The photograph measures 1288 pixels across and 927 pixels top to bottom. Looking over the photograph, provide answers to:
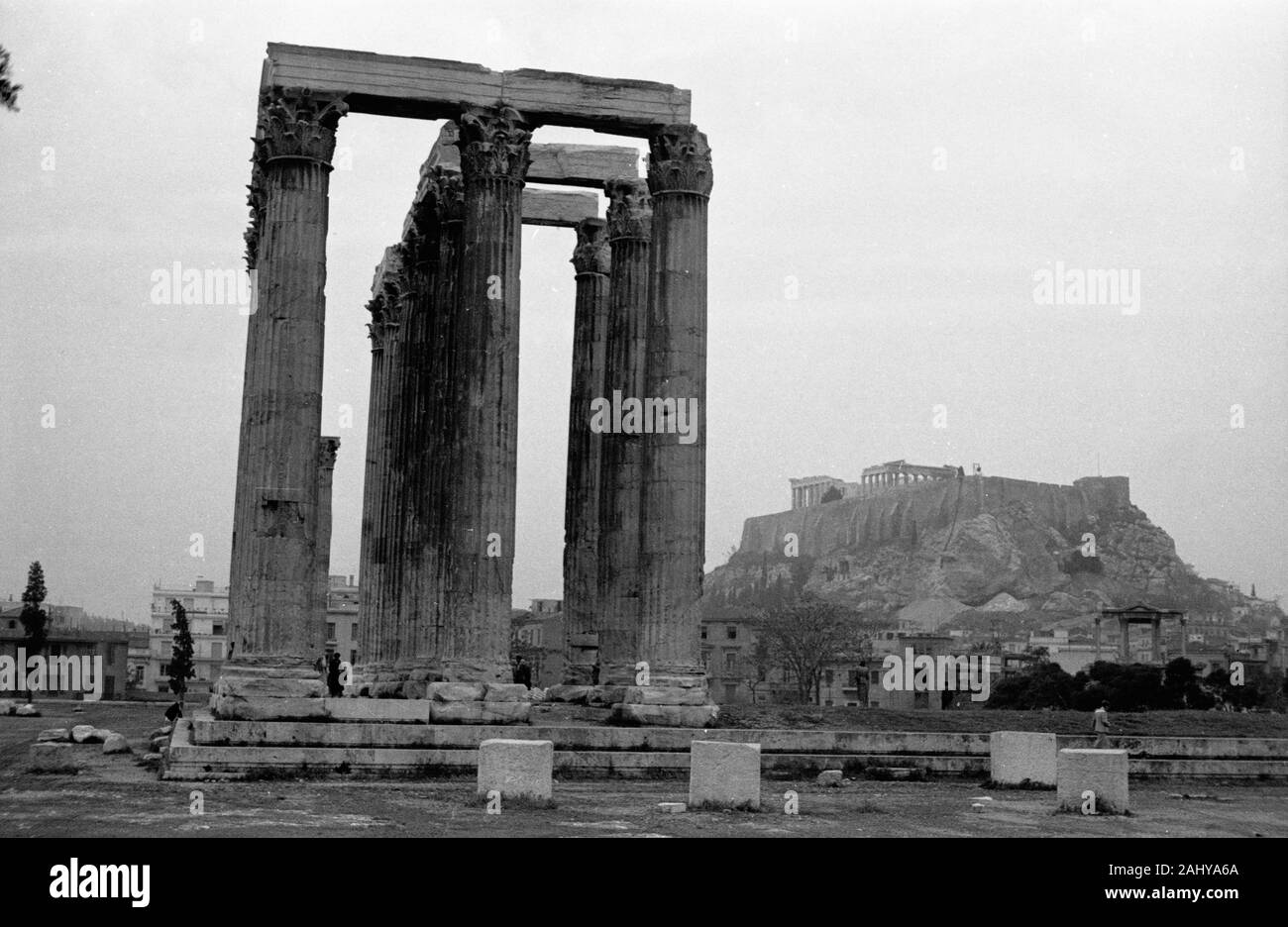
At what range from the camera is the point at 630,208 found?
44.3m

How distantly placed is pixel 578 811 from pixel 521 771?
42.6 inches

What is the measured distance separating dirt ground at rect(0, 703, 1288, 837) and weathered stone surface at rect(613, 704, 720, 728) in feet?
14.2

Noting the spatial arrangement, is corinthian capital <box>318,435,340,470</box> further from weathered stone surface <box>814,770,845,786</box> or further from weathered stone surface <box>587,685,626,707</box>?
weathered stone surface <box>814,770,845,786</box>

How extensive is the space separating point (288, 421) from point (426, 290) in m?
10.3

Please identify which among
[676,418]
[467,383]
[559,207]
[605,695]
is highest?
[559,207]

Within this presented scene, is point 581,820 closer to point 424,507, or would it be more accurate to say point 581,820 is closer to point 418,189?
point 424,507

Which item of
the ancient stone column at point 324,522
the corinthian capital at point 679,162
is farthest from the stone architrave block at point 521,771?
the ancient stone column at point 324,522

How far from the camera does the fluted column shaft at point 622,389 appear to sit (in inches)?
1719

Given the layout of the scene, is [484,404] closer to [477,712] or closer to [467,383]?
[467,383]

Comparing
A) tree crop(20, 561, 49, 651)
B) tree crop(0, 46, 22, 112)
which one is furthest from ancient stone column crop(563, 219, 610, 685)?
tree crop(20, 561, 49, 651)

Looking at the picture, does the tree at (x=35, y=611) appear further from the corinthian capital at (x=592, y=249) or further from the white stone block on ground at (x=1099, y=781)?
the white stone block on ground at (x=1099, y=781)

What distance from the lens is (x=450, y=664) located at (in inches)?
1412

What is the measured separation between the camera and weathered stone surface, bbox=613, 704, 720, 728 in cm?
3625

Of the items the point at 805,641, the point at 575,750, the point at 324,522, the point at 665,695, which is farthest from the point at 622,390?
the point at 805,641
